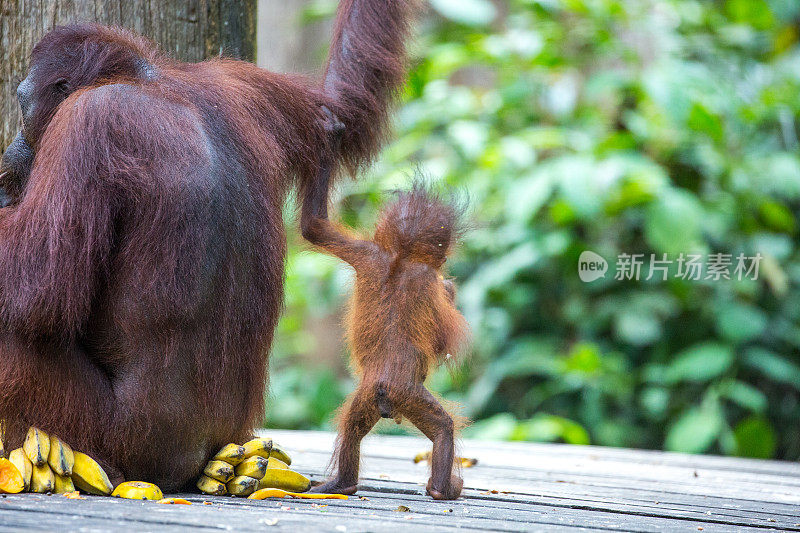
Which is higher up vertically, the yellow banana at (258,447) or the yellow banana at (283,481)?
the yellow banana at (258,447)

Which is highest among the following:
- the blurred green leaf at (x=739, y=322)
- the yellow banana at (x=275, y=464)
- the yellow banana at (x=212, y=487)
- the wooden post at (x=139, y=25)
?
the wooden post at (x=139, y=25)

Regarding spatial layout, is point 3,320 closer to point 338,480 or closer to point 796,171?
point 338,480

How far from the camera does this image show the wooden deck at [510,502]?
181cm

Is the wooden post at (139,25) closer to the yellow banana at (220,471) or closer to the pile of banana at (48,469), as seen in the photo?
the pile of banana at (48,469)

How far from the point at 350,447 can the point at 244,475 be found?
29cm

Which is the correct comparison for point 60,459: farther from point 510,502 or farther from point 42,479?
point 510,502

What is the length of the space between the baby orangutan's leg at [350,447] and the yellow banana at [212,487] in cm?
24

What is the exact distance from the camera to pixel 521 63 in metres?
5.84

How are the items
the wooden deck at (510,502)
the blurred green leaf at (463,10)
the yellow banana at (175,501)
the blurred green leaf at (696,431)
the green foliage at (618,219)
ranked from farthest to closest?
the blurred green leaf at (463,10), the green foliage at (618,219), the blurred green leaf at (696,431), the yellow banana at (175,501), the wooden deck at (510,502)

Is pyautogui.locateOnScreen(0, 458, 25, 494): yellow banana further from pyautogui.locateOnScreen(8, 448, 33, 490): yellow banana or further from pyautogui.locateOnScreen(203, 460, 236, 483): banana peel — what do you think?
pyautogui.locateOnScreen(203, 460, 236, 483): banana peel

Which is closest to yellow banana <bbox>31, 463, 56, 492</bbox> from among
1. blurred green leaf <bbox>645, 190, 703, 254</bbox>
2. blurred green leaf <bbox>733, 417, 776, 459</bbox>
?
blurred green leaf <bbox>645, 190, 703, 254</bbox>

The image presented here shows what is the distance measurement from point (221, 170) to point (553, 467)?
6.04ft

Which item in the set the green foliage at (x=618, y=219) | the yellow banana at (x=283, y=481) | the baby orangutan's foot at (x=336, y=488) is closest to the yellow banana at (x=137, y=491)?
the yellow banana at (x=283, y=481)

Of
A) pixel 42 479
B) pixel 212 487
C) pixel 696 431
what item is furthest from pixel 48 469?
pixel 696 431
